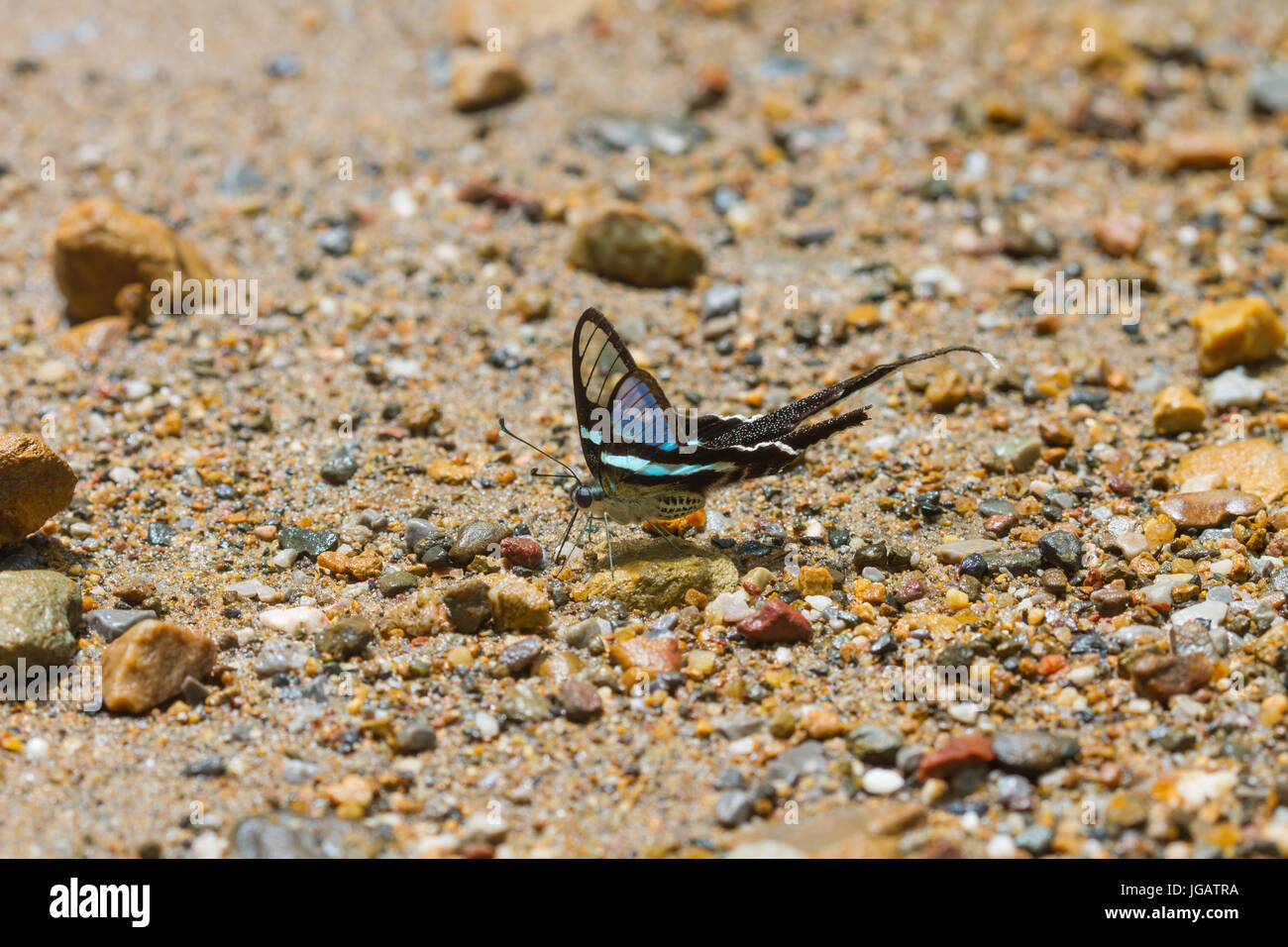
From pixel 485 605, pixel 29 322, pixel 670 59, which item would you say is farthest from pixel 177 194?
pixel 485 605

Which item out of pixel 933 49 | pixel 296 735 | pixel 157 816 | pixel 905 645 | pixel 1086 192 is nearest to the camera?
pixel 157 816

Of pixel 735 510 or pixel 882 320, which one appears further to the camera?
pixel 882 320

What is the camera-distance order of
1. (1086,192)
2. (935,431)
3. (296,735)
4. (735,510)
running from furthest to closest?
(1086,192)
(935,431)
(735,510)
(296,735)

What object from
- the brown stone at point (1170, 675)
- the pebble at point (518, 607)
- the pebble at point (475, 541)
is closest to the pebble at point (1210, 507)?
the brown stone at point (1170, 675)

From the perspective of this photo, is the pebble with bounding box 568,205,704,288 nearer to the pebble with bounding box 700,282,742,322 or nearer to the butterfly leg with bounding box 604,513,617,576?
the pebble with bounding box 700,282,742,322

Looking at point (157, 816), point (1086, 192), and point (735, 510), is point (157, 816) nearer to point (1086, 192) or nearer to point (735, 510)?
point (735, 510)

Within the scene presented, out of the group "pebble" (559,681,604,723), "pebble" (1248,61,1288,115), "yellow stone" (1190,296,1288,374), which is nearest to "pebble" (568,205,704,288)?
"yellow stone" (1190,296,1288,374)
